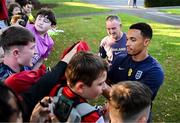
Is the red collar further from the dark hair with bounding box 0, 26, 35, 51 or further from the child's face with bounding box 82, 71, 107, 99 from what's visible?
the dark hair with bounding box 0, 26, 35, 51

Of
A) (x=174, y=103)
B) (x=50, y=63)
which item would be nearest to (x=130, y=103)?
(x=174, y=103)

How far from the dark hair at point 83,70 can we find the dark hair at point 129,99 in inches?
8.0

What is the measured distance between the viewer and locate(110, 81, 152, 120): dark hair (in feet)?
9.53

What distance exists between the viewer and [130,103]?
2.93 m

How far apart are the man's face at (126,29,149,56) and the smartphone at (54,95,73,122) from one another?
1950 mm

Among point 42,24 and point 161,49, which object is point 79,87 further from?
point 161,49

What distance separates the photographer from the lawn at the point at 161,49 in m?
8.06

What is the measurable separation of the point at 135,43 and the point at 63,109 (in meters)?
2.14

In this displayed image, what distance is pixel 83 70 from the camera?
3.04 metres

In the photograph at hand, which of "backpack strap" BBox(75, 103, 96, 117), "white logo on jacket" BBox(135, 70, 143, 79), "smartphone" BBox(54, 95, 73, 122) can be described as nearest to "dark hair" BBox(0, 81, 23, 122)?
"smartphone" BBox(54, 95, 73, 122)

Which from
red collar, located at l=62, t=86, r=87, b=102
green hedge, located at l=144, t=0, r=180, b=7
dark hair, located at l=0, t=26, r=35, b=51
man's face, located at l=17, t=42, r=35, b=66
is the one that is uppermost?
dark hair, located at l=0, t=26, r=35, b=51

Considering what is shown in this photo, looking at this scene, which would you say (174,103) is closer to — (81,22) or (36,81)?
(36,81)

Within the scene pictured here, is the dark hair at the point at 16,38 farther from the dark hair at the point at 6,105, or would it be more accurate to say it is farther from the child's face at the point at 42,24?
the child's face at the point at 42,24

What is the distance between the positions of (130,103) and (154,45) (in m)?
12.5
